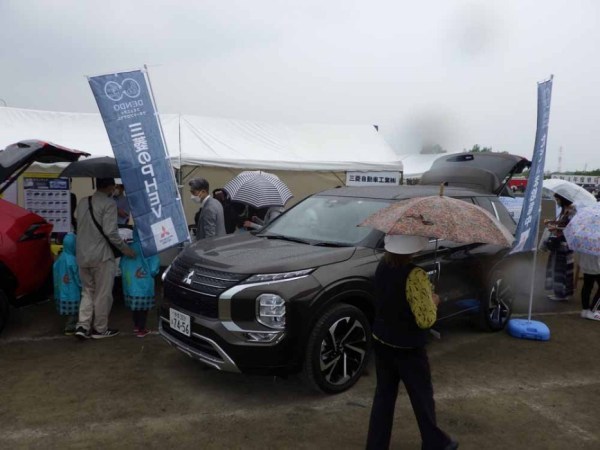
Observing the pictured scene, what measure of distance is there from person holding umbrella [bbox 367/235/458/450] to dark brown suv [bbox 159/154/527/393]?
32.1 inches

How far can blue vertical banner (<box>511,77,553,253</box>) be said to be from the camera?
482 centimetres

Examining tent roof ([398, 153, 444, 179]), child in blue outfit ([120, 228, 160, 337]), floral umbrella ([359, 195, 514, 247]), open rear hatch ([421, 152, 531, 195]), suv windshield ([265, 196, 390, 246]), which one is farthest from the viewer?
tent roof ([398, 153, 444, 179])

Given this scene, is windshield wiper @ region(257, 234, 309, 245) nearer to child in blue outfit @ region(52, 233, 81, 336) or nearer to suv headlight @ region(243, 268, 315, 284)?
suv headlight @ region(243, 268, 315, 284)

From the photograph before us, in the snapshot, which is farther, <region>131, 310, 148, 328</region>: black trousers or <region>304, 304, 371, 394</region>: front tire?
<region>131, 310, 148, 328</region>: black trousers

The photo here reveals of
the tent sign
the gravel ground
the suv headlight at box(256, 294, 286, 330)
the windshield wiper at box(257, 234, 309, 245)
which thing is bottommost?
the gravel ground

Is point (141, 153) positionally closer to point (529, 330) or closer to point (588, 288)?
point (529, 330)

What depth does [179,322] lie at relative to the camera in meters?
3.73

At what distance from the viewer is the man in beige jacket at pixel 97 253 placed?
4676 mm

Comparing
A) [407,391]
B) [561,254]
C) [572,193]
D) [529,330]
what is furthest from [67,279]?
[572,193]

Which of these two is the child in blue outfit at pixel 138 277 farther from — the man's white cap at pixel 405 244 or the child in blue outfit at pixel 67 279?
the man's white cap at pixel 405 244

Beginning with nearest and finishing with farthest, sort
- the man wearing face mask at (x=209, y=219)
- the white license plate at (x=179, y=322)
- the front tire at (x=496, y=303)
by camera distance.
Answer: the white license plate at (x=179, y=322)
the front tire at (x=496, y=303)
the man wearing face mask at (x=209, y=219)

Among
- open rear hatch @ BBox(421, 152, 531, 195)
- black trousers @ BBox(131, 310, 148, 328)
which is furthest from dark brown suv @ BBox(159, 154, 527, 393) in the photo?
open rear hatch @ BBox(421, 152, 531, 195)

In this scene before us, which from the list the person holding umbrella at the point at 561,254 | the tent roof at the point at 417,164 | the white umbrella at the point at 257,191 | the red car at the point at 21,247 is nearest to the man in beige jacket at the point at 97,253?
the red car at the point at 21,247

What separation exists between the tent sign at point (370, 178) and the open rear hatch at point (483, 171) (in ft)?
4.34
